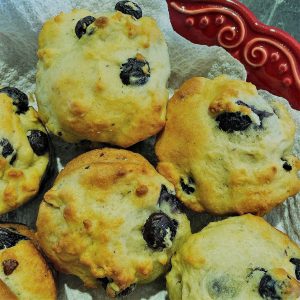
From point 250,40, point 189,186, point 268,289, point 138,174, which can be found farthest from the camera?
point 250,40

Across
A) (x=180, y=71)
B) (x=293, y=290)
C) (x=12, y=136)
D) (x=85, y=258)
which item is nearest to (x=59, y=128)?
(x=12, y=136)

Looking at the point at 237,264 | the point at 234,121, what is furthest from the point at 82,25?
the point at 237,264

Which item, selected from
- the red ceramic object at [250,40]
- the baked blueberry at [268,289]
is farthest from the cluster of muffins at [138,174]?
Result: the red ceramic object at [250,40]

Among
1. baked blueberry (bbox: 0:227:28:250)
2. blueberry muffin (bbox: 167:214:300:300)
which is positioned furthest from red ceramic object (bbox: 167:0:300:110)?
baked blueberry (bbox: 0:227:28:250)

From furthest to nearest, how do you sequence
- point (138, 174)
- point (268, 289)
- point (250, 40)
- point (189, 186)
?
point (250, 40)
point (189, 186)
point (138, 174)
point (268, 289)

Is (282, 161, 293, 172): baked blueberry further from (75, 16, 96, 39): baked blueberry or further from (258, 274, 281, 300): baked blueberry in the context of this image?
(75, 16, 96, 39): baked blueberry

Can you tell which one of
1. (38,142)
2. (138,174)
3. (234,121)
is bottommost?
(38,142)

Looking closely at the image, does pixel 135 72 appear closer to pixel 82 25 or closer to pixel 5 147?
pixel 82 25

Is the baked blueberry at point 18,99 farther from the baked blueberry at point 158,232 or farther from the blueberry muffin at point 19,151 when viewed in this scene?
the baked blueberry at point 158,232
